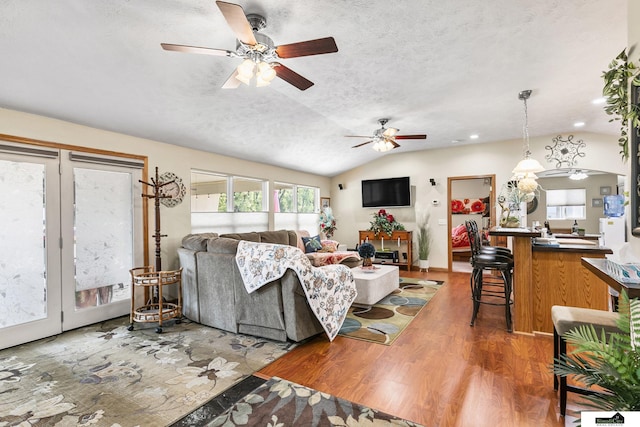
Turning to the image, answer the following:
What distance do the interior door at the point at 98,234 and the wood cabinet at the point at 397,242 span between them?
4.91 metres

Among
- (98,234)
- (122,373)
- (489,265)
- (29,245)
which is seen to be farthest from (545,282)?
(29,245)

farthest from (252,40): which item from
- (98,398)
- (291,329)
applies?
(98,398)

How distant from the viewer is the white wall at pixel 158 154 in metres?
3.27

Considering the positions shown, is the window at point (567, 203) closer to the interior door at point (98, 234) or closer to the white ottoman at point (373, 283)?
the white ottoman at point (373, 283)

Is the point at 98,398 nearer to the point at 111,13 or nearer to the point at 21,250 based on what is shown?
the point at 21,250

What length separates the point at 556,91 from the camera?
12.6ft

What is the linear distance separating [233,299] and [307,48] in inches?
104

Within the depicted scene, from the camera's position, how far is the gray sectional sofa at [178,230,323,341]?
305 cm

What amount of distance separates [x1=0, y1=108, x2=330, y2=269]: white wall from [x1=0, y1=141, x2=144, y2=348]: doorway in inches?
6.4

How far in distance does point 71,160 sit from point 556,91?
240 inches

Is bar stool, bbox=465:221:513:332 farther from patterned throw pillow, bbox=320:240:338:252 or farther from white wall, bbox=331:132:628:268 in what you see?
white wall, bbox=331:132:628:268

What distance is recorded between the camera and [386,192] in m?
7.52

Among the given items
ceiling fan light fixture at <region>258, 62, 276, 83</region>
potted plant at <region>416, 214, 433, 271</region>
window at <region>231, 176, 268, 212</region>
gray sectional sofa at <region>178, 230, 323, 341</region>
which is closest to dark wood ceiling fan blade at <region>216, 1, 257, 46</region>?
ceiling fan light fixture at <region>258, 62, 276, 83</region>
